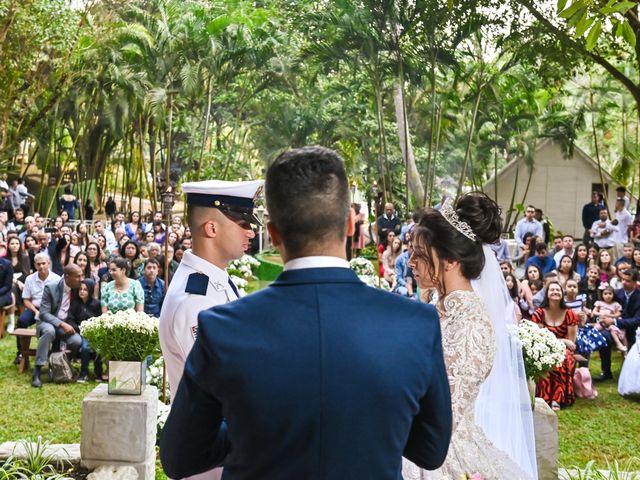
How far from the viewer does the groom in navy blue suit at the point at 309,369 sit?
167 centimetres

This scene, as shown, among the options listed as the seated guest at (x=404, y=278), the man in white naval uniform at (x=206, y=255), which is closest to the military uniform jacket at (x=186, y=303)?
the man in white naval uniform at (x=206, y=255)

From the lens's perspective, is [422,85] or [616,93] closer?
[422,85]

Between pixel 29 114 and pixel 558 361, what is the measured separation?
20537mm

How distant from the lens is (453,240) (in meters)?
3.35

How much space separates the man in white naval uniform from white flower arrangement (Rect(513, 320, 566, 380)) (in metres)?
4.78

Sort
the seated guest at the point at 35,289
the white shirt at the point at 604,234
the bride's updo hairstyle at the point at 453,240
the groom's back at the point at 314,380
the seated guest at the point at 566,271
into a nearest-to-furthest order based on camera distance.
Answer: the groom's back at the point at 314,380 < the bride's updo hairstyle at the point at 453,240 < the seated guest at the point at 35,289 < the seated guest at the point at 566,271 < the white shirt at the point at 604,234

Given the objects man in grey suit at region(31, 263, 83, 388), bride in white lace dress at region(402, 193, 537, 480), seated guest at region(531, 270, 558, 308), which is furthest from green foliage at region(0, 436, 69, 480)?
seated guest at region(531, 270, 558, 308)

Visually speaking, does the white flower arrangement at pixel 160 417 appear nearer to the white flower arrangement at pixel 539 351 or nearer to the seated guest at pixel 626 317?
the white flower arrangement at pixel 539 351

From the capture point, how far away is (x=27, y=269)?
13.0m

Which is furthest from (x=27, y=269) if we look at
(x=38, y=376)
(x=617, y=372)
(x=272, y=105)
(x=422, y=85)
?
(x=272, y=105)

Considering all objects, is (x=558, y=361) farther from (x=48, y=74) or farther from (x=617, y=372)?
(x=48, y=74)

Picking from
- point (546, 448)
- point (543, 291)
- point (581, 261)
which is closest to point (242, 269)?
point (581, 261)

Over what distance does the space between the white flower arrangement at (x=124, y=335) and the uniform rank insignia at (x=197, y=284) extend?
157 inches

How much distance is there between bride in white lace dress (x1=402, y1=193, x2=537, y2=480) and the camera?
320cm
